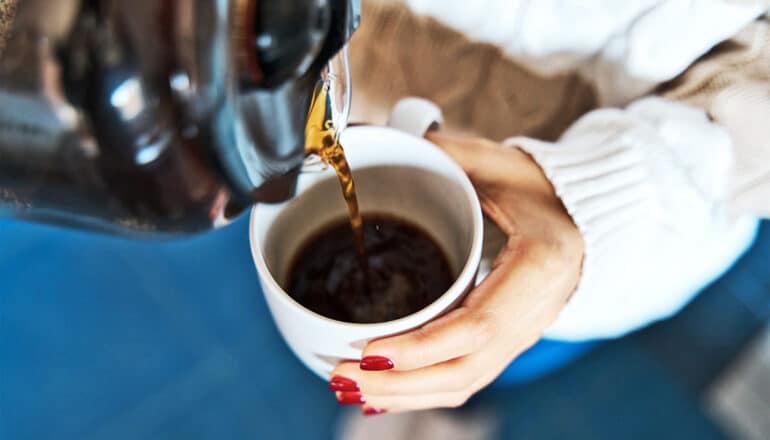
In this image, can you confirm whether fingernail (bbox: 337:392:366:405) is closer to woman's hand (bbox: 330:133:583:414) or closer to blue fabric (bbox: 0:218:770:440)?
woman's hand (bbox: 330:133:583:414)

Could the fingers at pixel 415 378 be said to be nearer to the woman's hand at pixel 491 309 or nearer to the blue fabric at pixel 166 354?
the woman's hand at pixel 491 309

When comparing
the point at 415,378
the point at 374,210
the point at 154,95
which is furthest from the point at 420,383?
the point at 154,95

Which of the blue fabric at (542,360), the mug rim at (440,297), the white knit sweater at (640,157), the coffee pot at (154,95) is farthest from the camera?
the blue fabric at (542,360)

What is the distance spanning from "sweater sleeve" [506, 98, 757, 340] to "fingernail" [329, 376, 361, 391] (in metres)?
A: 0.17

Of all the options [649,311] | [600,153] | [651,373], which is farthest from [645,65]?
[651,373]

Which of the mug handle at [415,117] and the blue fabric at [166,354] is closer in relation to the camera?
the mug handle at [415,117]

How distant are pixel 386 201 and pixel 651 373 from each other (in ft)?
1.22

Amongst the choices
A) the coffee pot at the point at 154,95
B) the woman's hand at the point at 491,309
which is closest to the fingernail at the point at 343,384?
the woman's hand at the point at 491,309

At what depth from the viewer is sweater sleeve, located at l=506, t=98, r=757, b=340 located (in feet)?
1.42

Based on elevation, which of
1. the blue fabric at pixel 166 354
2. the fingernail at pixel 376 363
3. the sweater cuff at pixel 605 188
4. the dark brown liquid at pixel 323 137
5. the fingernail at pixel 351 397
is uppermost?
the dark brown liquid at pixel 323 137

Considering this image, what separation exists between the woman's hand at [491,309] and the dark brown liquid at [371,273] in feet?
0.16

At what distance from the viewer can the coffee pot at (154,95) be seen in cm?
20

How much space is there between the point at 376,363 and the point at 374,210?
157 millimetres

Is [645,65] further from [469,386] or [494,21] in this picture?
[469,386]
